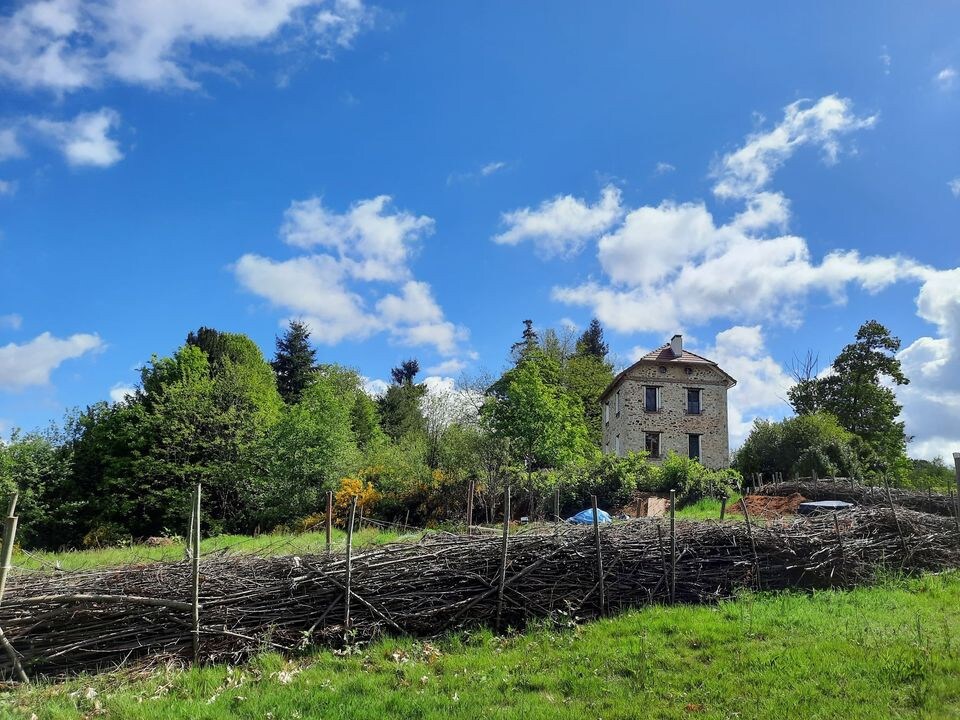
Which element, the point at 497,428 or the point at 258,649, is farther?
the point at 497,428

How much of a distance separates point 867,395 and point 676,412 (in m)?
12.8

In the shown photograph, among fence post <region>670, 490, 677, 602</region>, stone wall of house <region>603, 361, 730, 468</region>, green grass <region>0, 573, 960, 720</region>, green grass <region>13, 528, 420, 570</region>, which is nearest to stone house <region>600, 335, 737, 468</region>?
stone wall of house <region>603, 361, 730, 468</region>

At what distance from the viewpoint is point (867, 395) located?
36.8m

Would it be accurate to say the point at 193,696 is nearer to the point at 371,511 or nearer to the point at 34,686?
the point at 34,686

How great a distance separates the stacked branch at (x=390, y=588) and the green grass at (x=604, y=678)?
0.37 m

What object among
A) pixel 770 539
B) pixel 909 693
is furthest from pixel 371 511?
pixel 909 693

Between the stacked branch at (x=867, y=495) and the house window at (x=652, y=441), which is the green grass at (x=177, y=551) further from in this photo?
the house window at (x=652, y=441)

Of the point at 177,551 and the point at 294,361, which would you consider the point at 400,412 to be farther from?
the point at 177,551

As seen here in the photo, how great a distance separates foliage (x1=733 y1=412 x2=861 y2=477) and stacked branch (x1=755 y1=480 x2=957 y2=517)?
463 cm

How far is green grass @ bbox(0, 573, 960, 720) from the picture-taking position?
523cm

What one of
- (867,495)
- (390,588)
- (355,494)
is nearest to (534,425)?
(355,494)

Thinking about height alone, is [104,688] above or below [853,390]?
below

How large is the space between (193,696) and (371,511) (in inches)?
644

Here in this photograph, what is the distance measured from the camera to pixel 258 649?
6828 mm
